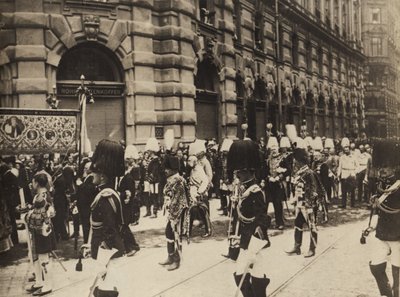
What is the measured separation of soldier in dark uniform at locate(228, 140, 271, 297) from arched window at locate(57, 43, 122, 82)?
20.6 feet

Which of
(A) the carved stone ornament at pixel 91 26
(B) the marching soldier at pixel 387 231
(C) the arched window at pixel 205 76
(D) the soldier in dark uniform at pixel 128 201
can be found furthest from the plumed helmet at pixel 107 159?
(C) the arched window at pixel 205 76

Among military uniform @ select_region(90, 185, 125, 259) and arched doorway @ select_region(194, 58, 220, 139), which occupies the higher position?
arched doorway @ select_region(194, 58, 220, 139)

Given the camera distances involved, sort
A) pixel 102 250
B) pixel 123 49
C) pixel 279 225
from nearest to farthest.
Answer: pixel 102 250 < pixel 279 225 < pixel 123 49

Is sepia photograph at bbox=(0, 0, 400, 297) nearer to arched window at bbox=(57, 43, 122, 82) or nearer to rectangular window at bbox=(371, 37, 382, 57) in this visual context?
arched window at bbox=(57, 43, 122, 82)

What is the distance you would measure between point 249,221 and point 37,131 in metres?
2.64

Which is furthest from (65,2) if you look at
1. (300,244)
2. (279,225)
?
(300,244)

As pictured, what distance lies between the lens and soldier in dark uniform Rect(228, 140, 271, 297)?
4793 millimetres

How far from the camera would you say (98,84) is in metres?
10.4

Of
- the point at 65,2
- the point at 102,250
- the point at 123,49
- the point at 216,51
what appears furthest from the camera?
the point at 216,51

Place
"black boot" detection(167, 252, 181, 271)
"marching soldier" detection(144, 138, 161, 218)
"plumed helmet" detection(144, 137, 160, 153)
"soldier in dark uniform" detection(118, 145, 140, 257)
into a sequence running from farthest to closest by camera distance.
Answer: "plumed helmet" detection(144, 137, 160, 153), "marching soldier" detection(144, 138, 161, 218), "soldier in dark uniform" detection(118, 145, 140, 257), "black boot" detection(167, 252, 181, 271)

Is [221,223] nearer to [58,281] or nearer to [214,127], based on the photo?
[58,281]

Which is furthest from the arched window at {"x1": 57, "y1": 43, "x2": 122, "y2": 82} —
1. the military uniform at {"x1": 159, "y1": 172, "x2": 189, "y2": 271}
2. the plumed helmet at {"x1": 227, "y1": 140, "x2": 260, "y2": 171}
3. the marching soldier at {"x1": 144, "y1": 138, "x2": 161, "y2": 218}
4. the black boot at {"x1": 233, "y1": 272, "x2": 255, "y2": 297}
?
the black boot at {"x1": 233, "y1": 272, "x2": 255, "y2": 297}

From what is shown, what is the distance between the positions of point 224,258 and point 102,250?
241 centimetres

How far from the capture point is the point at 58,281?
5.47m
